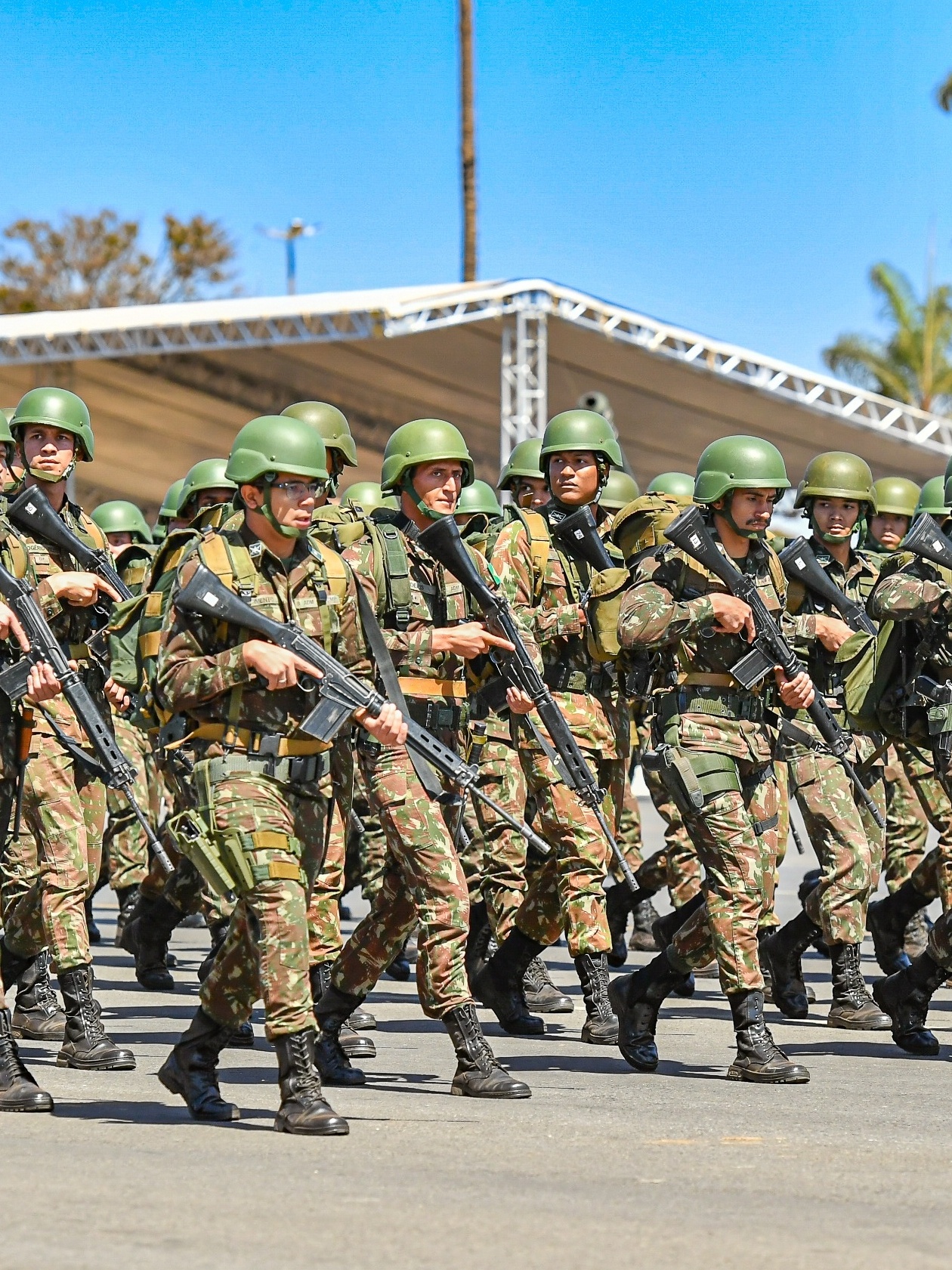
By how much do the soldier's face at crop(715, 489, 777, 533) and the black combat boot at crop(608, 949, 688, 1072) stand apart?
5.20 ft

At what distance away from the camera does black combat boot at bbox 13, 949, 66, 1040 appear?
336 inches

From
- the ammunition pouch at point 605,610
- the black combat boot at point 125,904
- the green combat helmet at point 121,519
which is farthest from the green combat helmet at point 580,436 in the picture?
the black combat boot at point 125,904

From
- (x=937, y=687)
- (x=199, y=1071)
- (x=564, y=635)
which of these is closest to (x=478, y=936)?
(x=564, y=635)

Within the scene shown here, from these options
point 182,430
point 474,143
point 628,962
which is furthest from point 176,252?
point 628,962

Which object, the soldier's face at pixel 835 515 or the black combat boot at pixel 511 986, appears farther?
the soldier's face at pixel 835 515

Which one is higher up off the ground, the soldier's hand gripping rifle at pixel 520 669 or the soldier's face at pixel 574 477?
the soldier's face at pixel 574 477

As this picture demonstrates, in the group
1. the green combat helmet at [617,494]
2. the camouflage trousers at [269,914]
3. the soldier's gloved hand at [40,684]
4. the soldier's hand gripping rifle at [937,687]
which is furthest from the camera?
the green combat helmet at [617,494]

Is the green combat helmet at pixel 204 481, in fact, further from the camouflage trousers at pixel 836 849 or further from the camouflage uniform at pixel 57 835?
the camouflage trousers at pixel 836 849

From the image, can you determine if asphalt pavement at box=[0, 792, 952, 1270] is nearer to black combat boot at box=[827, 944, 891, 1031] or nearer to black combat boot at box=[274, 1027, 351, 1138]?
black combat boot at box=[274, 1027, 351, 1138]

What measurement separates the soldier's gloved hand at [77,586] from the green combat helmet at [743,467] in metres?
2.37

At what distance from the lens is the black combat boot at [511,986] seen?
28.5ft

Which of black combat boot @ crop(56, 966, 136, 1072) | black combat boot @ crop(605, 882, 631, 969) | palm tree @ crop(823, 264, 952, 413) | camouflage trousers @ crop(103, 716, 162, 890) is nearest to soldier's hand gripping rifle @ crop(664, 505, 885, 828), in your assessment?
black combat boot @ crop(56, 966, 136, 1072)

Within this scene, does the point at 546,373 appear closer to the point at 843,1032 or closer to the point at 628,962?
the point at 628,962

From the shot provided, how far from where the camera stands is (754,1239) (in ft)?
15.8
